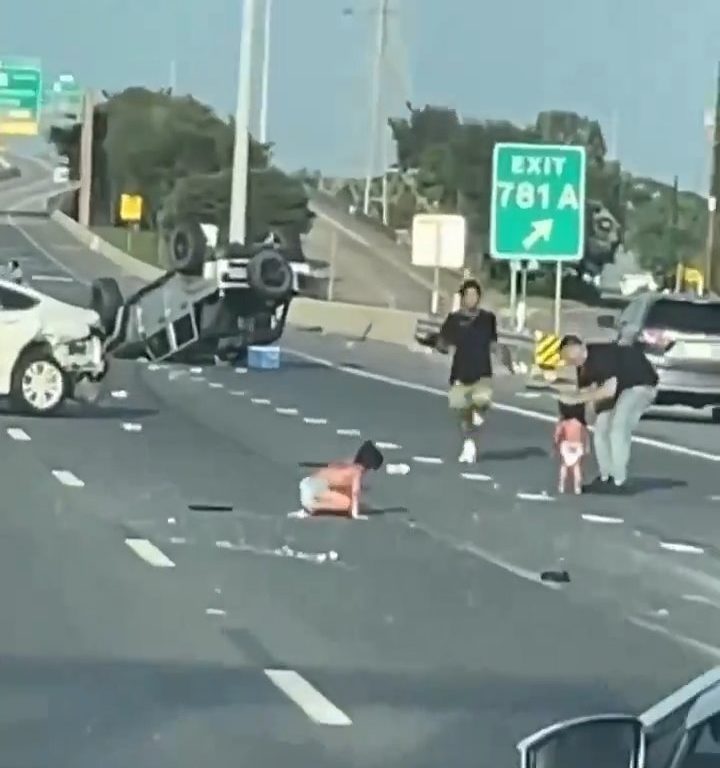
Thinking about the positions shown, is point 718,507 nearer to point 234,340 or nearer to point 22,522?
point 22,522

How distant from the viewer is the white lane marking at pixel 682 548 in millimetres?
16172

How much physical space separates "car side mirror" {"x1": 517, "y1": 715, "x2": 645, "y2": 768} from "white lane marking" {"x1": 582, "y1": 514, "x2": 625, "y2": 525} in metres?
13.7

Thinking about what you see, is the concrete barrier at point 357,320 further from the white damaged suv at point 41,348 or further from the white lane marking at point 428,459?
the white lane marking at point 428,459

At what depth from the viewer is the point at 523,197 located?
35.2 metres

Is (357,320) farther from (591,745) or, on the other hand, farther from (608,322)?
(591,745)

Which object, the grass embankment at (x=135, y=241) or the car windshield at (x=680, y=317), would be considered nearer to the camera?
the car windshield at (x=680, y=317)

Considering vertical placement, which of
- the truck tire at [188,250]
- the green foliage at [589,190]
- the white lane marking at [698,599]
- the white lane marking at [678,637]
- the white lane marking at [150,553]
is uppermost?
the green foliage at [589,190]

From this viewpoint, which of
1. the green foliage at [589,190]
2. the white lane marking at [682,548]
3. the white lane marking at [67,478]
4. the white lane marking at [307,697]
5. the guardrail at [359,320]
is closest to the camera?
the white lane marking at [307,697]

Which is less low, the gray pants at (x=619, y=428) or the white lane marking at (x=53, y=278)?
the gray pants at (x=619, y=428)

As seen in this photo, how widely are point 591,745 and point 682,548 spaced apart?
40.9 feet

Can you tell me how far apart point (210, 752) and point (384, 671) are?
Answer: 2091 mm

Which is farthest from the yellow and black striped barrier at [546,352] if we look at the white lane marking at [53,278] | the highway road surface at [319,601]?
the white lane marking at [53,278]

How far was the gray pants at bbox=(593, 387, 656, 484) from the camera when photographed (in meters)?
20.5

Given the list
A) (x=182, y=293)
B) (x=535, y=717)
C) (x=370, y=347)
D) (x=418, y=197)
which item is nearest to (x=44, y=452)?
(x=535, y=717)
